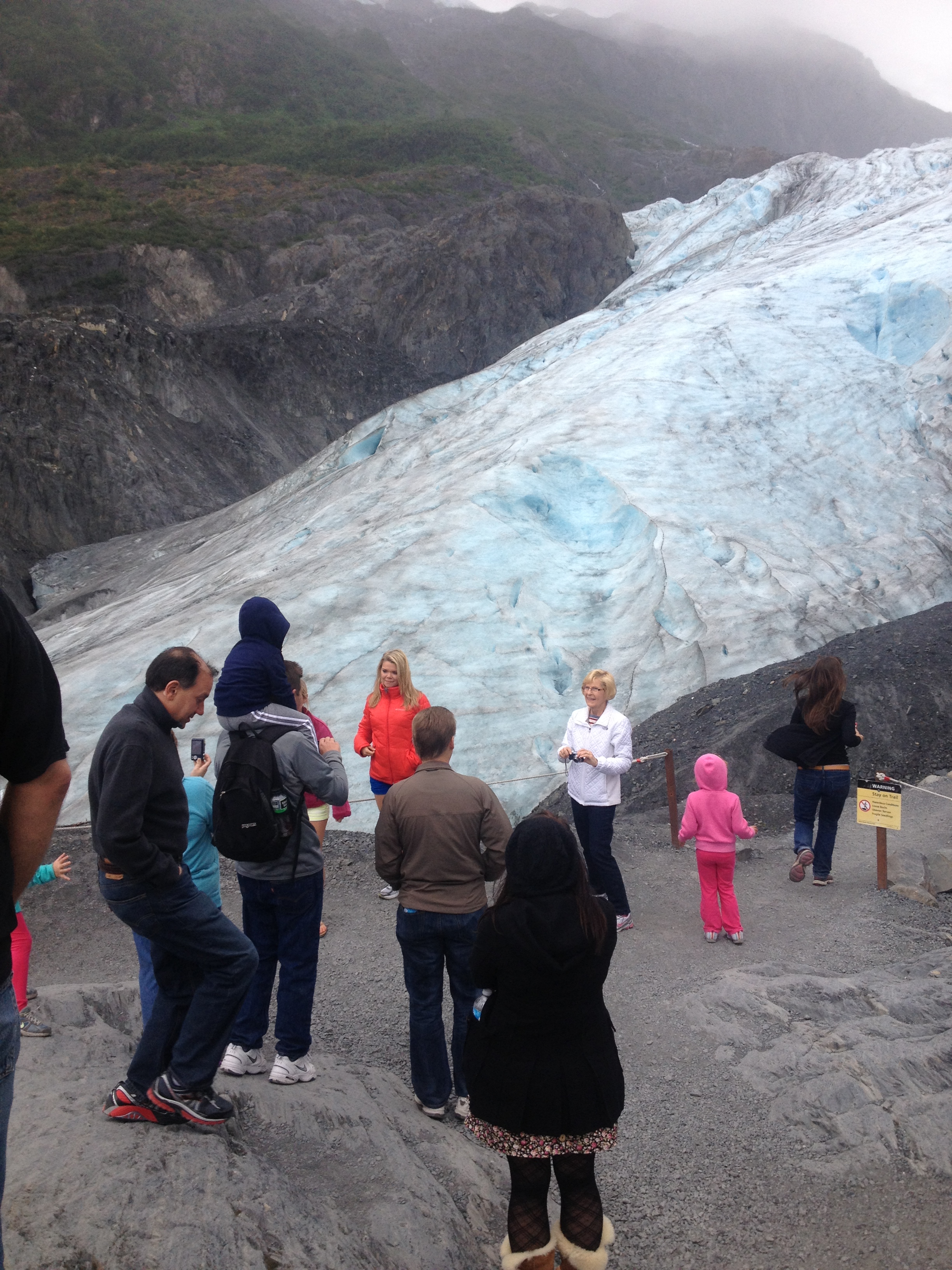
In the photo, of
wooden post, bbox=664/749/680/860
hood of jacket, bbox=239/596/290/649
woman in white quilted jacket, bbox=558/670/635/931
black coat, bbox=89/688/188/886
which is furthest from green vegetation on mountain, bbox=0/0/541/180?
black coat, bbox=89/688/188/886

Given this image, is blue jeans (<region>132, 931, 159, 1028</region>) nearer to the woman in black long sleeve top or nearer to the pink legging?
the pink legging

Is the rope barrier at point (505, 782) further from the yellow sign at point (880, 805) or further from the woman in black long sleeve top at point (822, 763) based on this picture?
the yellow sign at point (880, 805)

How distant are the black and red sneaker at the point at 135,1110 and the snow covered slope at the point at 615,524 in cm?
401

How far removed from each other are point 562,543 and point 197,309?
803 inches

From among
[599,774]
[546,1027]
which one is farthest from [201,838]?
[599,774]

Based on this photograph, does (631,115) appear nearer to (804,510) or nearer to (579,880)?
(804,510)

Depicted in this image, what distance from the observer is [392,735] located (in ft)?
16.5

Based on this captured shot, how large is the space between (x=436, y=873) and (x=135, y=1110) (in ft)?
3.54

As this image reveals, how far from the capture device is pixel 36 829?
5.36ft

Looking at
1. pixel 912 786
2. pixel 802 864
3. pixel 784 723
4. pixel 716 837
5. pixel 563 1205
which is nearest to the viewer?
pixel 563 1205

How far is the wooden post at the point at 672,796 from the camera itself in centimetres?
602

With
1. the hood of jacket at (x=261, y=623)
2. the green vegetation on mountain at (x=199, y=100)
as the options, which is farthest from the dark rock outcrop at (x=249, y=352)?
the hood of jacket at (x=261, y=623)

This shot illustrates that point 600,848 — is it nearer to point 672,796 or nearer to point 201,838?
point 672,796

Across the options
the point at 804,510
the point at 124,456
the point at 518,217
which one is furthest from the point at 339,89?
the point at 804,510
